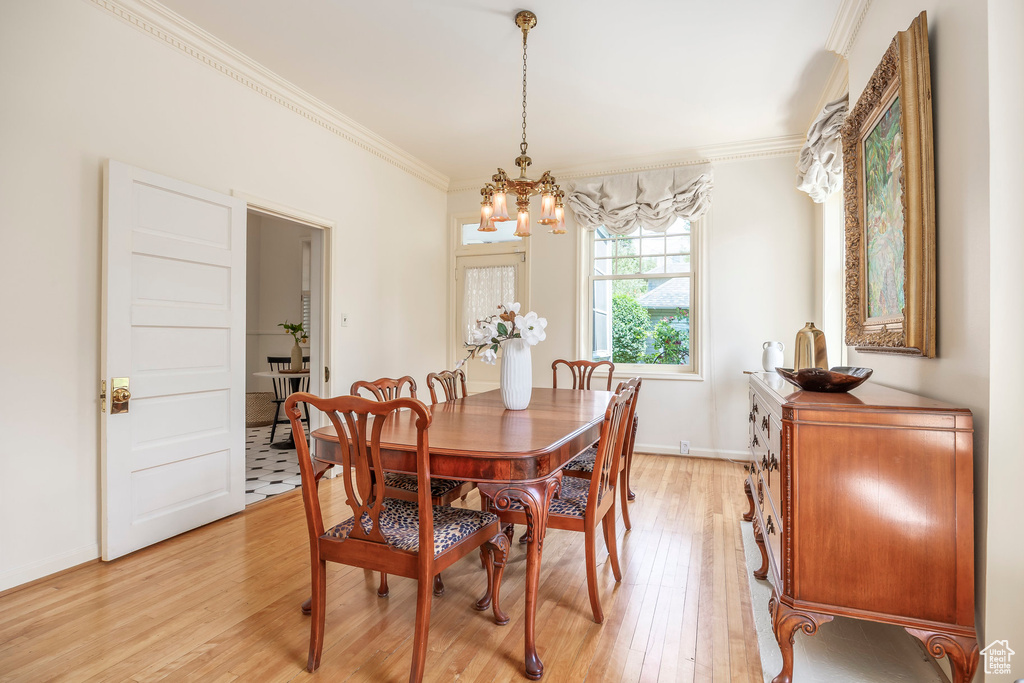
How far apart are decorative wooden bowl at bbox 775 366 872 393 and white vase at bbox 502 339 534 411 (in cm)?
119

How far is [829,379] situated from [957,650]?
85cm

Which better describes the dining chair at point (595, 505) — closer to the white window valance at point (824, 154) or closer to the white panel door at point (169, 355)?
the white panel door at point (169, 355)

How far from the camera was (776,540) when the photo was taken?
1819mm

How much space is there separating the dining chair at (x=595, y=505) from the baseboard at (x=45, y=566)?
6.74 feet

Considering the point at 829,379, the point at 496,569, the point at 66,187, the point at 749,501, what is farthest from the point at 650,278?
the point at 66,187

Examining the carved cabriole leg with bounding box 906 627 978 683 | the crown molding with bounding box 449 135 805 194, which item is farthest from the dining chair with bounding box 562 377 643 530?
the crown molding with bounding box 449 135 805 194

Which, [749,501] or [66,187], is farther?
[749,501]

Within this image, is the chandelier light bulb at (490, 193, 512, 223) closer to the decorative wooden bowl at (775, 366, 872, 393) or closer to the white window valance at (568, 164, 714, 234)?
the decorative wooden bowl at (775, 366, 872, 393)

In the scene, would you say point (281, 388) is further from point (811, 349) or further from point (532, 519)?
point (811, 349)

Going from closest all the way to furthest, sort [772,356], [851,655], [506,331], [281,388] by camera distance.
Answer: [851,655] → [506,331] → [772,356] → [281,388]

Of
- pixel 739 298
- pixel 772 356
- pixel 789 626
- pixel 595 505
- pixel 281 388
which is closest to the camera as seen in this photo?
pixel 789 626

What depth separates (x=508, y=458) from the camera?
163 centimetres

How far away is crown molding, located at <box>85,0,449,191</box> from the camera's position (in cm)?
263

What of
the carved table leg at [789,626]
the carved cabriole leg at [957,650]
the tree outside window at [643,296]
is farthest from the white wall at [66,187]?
the carved cabriole leg at [957,650]
